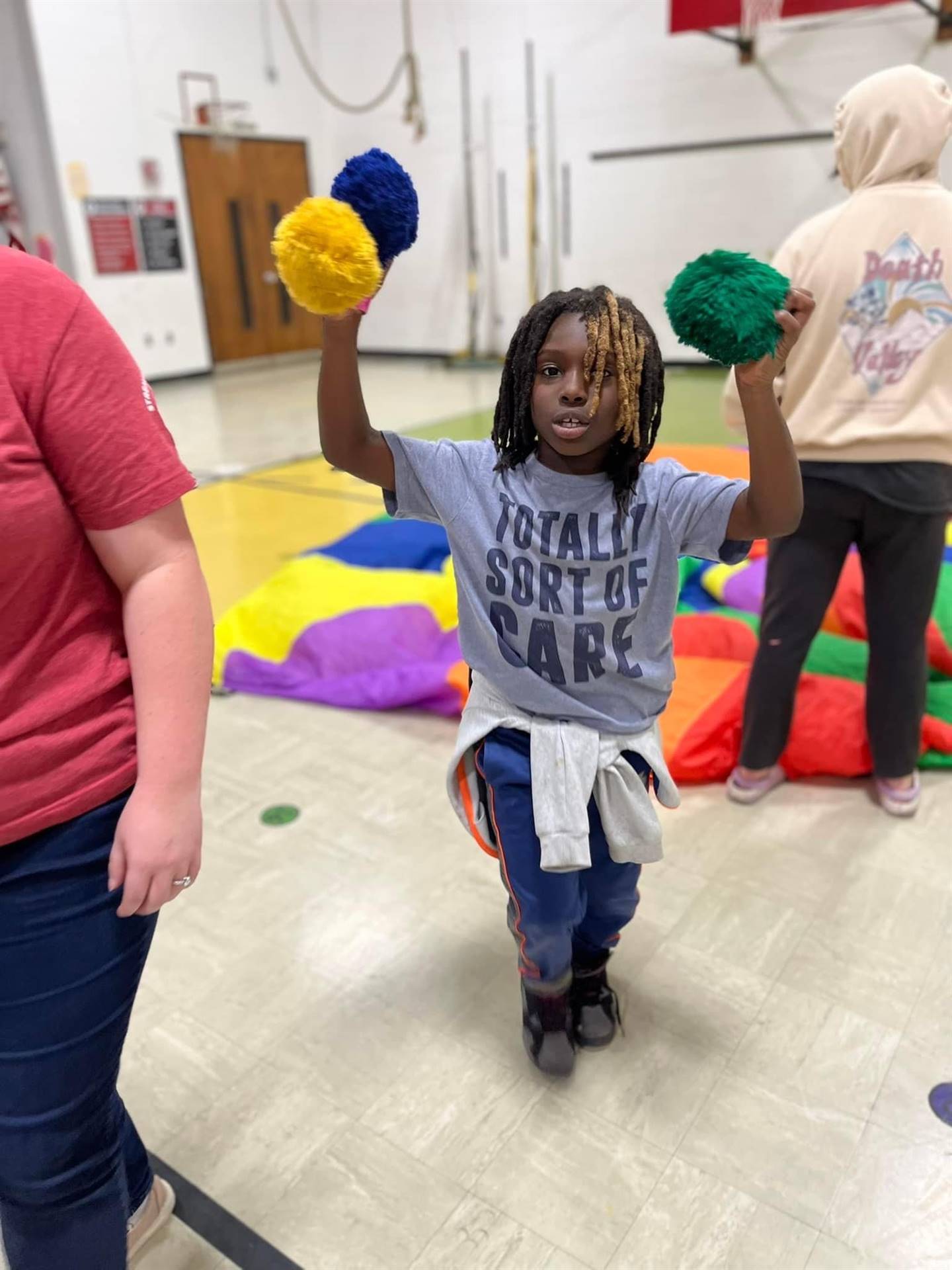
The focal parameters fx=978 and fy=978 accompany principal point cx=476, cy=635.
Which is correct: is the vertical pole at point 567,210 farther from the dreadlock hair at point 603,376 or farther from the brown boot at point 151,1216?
the brown boot at point 151,1216

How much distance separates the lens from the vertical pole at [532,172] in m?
8.29

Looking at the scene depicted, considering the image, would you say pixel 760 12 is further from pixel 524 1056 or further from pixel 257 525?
pixel 524 1056

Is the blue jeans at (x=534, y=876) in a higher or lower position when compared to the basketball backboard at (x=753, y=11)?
lower

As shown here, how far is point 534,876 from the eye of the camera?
1279 millimetres

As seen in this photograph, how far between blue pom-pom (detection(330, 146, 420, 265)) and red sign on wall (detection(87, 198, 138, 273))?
813 cm

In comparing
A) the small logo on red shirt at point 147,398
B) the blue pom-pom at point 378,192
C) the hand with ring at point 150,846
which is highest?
the blue pom-pom at point 378,192

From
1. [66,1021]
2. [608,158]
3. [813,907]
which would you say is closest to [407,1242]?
[66,1021]

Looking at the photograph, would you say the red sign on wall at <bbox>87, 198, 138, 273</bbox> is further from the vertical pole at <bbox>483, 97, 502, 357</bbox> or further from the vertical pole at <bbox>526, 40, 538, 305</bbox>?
the vertical pole at <bbox>526, 40, 538, 305</bbox>

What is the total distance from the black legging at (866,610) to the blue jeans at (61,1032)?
1.50 m

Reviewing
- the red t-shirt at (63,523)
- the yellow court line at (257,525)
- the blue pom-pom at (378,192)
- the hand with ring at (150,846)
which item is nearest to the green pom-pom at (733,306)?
the blue pom-pom at (378,192)

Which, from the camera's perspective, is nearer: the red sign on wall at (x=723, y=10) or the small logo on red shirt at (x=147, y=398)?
the small logo on red shirt at (x=147, y=398)

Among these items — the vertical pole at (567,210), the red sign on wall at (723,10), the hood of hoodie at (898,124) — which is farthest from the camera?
the vertical pole at (567,210)

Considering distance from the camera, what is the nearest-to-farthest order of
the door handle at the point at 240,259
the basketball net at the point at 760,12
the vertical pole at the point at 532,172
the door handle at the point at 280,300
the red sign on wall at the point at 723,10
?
the red sign on wall at the point at 723,10 → the basketball net at the point at 760,12 → the vertical pole at the point at 532,172 → the door handle at the point at 240,259 → the door handle at the point at 280,300

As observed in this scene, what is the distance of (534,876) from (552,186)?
854 centimetres
